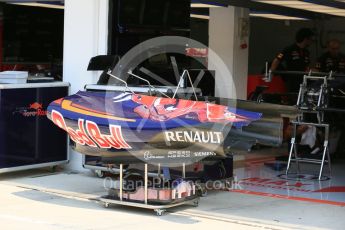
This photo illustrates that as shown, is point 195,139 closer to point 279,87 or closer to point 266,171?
point 266,171

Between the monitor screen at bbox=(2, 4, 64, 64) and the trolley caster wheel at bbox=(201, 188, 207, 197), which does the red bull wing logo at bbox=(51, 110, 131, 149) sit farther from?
the monitor screen at bbox=(2, 4, 64, 64)

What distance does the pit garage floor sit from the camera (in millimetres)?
6332

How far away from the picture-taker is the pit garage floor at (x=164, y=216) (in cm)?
633

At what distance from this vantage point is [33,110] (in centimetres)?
854

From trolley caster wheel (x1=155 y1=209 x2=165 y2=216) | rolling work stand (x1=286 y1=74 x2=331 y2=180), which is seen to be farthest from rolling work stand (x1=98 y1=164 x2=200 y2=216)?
rolling work stand (x1=286 y1=74 x2=331 y2=180)

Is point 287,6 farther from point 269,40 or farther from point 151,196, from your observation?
point 151,196

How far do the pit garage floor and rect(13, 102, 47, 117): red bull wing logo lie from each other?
767 mm

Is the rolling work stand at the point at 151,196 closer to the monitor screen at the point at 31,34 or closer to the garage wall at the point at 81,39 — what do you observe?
the garage wall at the point at 81,39

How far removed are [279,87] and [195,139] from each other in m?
7.06

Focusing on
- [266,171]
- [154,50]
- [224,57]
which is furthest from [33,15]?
[266,171]

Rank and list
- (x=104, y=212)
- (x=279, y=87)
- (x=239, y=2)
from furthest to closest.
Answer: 1. (x=279, y=87)
2. (x=239, y=2)
3. (x=104, y=212)

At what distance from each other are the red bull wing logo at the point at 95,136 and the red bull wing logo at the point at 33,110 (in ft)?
5.43

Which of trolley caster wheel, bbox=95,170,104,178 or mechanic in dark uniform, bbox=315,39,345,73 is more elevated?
mechanic in dark uniform, bbox=315,39,345,73

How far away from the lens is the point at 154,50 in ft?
30.0
